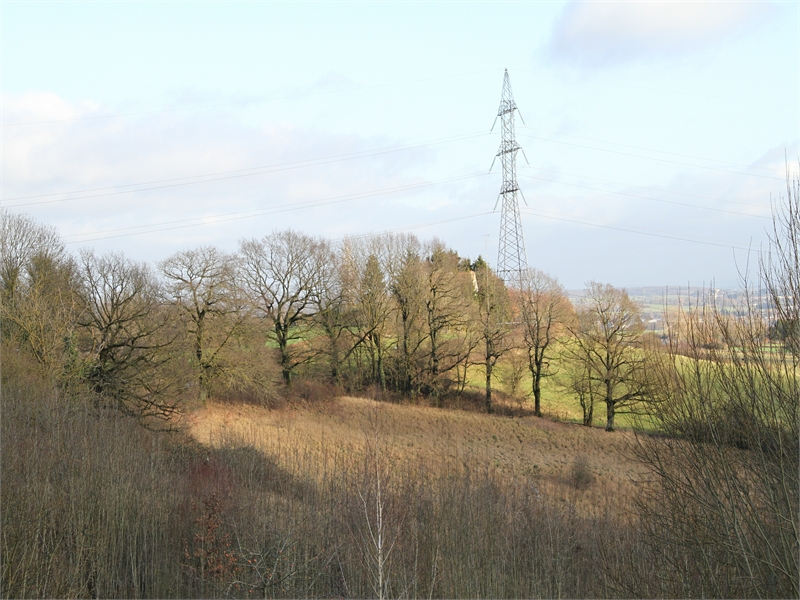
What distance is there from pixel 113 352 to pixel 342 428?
13209 millimetres

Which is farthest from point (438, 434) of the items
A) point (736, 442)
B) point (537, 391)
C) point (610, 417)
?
point (736, 442)

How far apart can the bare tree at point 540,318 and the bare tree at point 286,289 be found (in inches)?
531

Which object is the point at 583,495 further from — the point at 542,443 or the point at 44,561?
the point at 44,561

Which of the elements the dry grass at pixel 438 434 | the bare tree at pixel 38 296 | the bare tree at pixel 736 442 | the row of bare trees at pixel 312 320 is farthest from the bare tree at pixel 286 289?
the bare tree at pixel 736 442

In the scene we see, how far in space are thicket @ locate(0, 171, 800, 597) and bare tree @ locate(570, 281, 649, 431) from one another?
15 centimetres

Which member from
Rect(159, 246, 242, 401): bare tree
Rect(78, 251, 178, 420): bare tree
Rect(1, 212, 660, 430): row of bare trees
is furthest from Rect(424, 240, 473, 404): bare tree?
Rect(78, 251, 178, 420): bare tree

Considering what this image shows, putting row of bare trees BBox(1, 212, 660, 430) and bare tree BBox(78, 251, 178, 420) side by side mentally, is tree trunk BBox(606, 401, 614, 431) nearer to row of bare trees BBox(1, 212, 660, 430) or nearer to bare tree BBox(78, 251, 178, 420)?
row of bare trees BBox(1, 212, 660, 430)

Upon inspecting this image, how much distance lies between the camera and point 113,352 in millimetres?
24578

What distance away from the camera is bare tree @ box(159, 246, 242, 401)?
34.0m

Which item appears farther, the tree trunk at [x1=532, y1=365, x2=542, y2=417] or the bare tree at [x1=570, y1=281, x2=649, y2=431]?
the tree trunk at [x1=532, y1=365, x2=542, y2=417]

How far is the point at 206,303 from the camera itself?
35031 millimetres

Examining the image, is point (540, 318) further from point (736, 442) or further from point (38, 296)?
point (736, 442)

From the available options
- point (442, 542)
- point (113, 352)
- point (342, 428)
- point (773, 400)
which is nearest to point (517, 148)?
point (342, 428)

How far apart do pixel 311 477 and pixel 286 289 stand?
23561 mm
